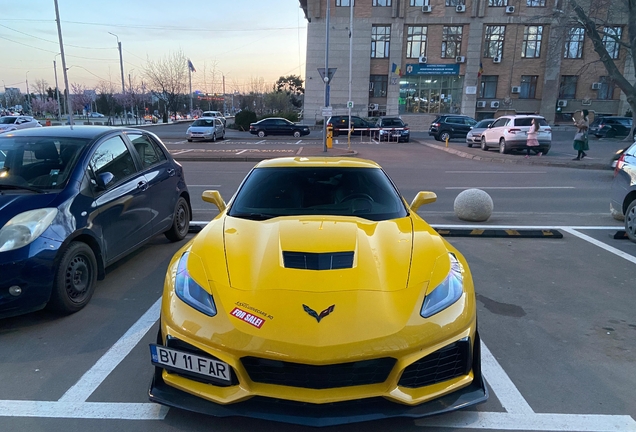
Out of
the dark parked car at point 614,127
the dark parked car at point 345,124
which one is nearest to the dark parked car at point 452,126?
the dark parked car at point 345,124

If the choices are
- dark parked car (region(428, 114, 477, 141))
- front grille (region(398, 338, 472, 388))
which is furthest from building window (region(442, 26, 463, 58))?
front grille (region(398, 338, 472, 388))

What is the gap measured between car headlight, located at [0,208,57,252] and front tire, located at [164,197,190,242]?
2.45 meters

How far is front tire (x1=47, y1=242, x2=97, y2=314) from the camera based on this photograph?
3.89 m

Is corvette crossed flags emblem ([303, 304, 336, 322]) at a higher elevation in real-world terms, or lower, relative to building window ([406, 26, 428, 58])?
lower

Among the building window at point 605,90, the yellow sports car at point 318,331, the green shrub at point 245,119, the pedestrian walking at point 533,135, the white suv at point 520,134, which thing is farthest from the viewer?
the building window at point 605,90

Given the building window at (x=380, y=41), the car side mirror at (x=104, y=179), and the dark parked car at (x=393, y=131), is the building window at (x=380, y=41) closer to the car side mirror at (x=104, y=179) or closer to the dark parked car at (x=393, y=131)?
the dark parked car at (x=393, y=131)

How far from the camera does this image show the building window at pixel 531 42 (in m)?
46.0

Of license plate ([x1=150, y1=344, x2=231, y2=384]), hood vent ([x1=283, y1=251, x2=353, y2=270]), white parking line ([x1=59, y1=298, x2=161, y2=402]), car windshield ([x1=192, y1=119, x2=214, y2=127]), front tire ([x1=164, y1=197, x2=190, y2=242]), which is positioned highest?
car windshield ([x1=192, y1=119, x2=214, y2=127])

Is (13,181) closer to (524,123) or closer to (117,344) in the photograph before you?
(117,344)

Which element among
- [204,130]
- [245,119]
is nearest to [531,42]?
[245,119]

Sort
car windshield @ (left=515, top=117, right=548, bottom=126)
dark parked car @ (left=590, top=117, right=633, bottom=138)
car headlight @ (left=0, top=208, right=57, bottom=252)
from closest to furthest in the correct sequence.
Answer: car headlight @ (left=0, top=208, right=57, bottom=252), car windshield @ (left=515, top=117, right=548, bottom=126), dark parked car @ (left=590, top=117, right=633, bottom=138)

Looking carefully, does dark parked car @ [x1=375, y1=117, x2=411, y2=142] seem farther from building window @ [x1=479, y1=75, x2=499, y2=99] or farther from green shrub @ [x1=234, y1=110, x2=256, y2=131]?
building window @ [x1=479, y1=75, x2=499, y2=99]

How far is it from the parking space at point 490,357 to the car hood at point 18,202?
105 centimetres

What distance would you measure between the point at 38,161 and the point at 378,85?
4595 centimetres
